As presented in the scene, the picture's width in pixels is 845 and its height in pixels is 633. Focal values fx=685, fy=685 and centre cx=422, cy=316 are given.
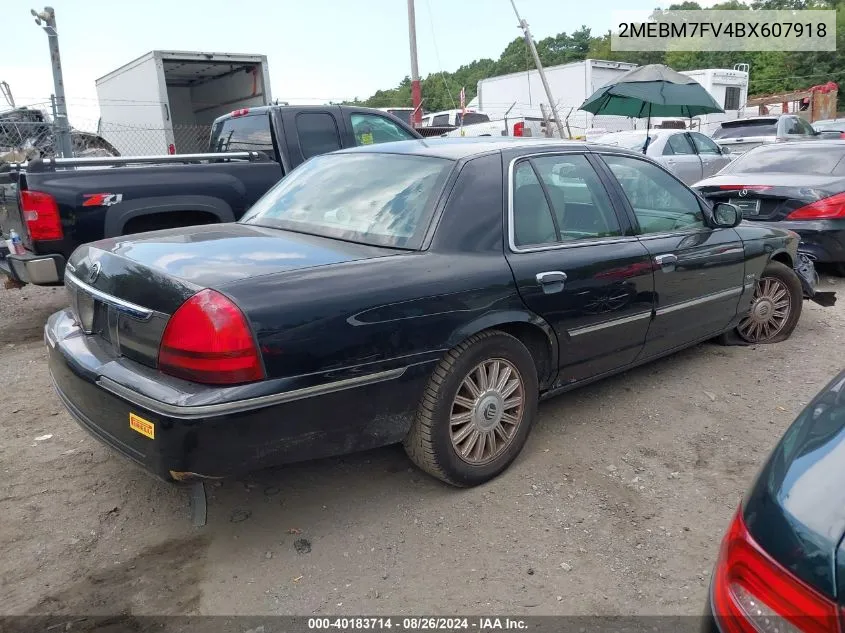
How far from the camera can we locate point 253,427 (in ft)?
7.98

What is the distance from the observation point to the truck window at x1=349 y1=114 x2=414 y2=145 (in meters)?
6.84

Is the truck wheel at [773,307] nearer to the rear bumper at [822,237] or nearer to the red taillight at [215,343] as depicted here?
the rear bumper at [822,237]

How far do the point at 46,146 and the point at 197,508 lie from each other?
10196 mm

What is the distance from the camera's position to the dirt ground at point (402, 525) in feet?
8.31

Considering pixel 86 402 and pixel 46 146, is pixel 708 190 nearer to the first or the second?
pixel 86 402

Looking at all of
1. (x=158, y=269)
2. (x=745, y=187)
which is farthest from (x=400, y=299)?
(x=745, y=187)

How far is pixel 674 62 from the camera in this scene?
191 feet

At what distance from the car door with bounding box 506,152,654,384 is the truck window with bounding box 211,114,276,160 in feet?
11.8

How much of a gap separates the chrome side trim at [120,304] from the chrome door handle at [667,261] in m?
2.69

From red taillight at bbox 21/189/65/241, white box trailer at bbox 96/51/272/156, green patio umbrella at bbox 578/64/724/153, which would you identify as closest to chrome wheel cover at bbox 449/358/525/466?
red taillight at bbox 21/189/65/241

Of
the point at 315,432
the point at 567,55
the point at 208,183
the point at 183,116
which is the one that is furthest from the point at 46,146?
the point at 567,55

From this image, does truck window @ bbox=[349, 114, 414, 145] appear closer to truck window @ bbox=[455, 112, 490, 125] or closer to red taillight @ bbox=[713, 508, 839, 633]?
red taillight @ bbox=[713, 508, 839, 633]

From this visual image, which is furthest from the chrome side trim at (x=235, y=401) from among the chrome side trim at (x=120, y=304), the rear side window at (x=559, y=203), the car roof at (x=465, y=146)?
the car roof at (x=465, y=146)

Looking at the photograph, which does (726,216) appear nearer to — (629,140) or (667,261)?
(667,261)
